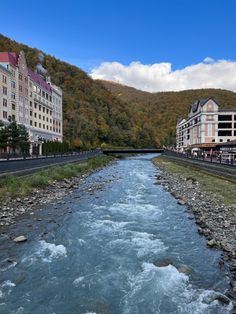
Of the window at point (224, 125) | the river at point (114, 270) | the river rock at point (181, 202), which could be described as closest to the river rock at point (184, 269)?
the river at point (114, 270)

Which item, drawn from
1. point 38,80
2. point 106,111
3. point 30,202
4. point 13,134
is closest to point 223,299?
point 30,202

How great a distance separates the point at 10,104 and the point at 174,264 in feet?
169

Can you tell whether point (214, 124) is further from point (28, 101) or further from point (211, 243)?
point (211, 243)

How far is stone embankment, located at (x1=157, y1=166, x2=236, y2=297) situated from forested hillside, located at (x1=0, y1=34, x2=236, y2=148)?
85.5 m

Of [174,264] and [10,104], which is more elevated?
[10,104]

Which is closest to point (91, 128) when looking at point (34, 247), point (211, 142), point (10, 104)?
point (211, 142)

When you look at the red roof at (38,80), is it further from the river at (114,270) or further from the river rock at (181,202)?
the river at (114,270)

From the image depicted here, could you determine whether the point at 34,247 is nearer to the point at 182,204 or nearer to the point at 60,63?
the point at 182,204

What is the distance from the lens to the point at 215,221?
13.8 meters

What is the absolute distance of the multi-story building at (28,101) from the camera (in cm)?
5280

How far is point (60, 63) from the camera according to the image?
157000mm

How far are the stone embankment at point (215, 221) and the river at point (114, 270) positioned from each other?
36 centimetres

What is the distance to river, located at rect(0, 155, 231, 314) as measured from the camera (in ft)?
24.0

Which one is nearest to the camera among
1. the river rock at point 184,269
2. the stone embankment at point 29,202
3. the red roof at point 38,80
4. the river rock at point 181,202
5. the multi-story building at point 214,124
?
the river rock at point 184,269
